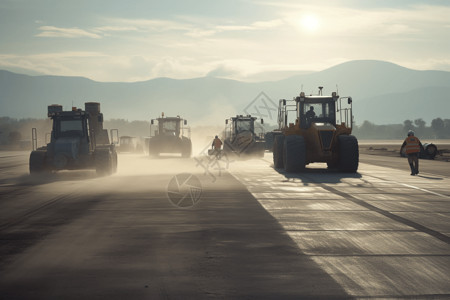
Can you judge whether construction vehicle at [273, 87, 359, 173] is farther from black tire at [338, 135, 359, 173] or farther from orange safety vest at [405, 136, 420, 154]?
orange safety vest at [405, 136, 420, 154]

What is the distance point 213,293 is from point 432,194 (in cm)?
1182

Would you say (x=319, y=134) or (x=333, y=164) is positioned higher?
(x=319, y=134)

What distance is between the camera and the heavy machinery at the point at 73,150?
79.6ft

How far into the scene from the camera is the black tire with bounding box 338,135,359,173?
24578mm

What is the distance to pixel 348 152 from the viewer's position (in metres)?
24.6

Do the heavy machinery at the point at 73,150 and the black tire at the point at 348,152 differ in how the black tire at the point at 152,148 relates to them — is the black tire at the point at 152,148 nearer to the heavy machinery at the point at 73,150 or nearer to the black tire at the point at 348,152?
the heavy machinery at the point at 73,150

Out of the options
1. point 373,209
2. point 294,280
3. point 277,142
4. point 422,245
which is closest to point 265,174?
point 277,142

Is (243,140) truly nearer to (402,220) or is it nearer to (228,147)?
(228,147)

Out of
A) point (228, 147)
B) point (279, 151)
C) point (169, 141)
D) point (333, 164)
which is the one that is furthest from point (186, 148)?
point (333, 164)

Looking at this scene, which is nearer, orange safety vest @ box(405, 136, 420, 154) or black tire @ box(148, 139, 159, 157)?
orange safety vest @ box(405, 136, 420, 154)

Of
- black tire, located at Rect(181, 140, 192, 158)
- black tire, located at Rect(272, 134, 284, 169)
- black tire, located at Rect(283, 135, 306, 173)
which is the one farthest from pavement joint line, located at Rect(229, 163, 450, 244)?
black tire, located at Rect(181, 140, 192, 158)

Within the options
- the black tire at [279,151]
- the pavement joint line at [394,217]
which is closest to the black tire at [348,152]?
the black tire at [279,151]

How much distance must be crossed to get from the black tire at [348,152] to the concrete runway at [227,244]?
21.6 ft

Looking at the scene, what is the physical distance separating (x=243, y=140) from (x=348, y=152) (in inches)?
664
